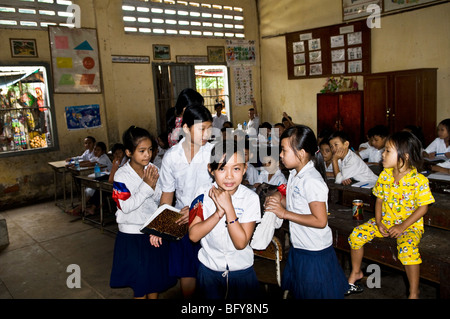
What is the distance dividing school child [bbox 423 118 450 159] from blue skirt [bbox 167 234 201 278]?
3673mm

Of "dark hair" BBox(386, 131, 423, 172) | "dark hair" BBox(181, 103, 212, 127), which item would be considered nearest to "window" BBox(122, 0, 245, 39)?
"dark hair" BBox(181, 103, 212, 127)

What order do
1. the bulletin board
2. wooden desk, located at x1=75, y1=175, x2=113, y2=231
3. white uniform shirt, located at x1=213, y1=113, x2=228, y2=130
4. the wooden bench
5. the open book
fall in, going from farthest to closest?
1. white uniform shirt, located at x1=213, y1=113, x2=228, y2=130
2. the bulletin board
3. wooden desk, located at x1=75, y1=175, x2=113, y2=231
4. the wooden bench
5. the open book

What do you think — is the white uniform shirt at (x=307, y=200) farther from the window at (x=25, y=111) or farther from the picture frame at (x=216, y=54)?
the picture frame at (x=216, y=54)

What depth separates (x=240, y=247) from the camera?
1.71m

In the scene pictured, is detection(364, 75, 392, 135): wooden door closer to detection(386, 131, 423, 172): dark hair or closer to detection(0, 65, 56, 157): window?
detection(386, 131, 423, 172): dark hair

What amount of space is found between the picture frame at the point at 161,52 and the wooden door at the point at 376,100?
425cm

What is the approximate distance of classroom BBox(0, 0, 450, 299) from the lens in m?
6.32

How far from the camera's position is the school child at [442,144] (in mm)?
4559

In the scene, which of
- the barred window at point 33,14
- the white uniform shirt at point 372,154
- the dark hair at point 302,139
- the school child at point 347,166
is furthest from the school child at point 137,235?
the barred window at point 33,14

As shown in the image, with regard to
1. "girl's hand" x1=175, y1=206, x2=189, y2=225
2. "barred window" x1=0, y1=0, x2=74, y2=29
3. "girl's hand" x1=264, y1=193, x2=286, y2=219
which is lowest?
"girl's hand" x1=175, y1=206, x2=189, y2=225

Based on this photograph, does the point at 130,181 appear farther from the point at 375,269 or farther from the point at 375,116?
the point at 375,116

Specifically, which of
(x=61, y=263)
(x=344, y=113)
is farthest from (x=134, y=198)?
(x=344, y=113)

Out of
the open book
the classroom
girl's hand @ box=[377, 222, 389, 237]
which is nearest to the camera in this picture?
the open book

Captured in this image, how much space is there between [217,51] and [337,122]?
11.1 ft
